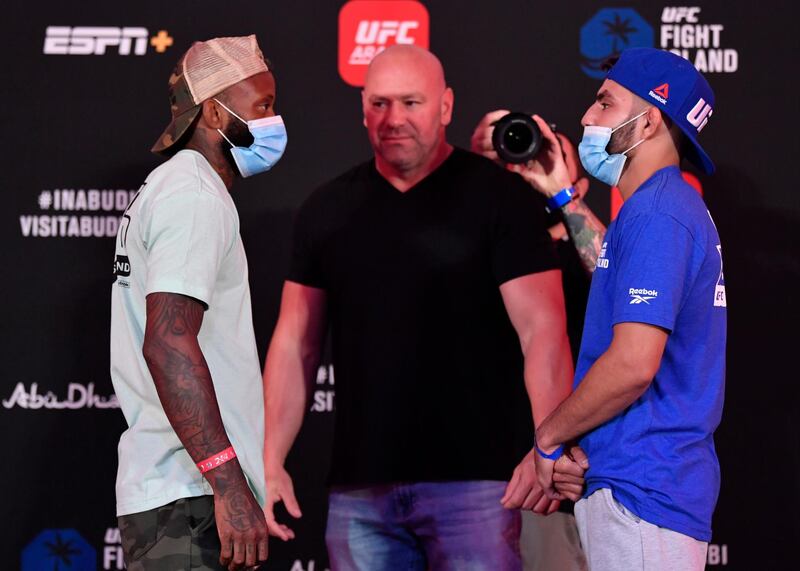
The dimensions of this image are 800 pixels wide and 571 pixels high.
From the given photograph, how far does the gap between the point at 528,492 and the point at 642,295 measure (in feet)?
2.52

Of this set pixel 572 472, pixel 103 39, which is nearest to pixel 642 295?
pixel 572 472

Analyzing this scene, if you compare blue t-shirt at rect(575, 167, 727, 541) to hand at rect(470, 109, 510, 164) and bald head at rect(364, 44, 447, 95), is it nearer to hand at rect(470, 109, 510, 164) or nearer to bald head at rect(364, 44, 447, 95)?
bald head at rect(364, 44, 447, 95)

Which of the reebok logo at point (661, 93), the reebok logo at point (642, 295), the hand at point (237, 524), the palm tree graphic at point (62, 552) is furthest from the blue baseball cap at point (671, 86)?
the palm tree graphic at point (62, 552)

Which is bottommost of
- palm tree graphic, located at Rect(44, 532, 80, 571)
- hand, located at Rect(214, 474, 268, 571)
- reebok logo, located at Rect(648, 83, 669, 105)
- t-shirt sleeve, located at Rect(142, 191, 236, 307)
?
palm tree graphic, located at Rect(44, 532, 80, 571)

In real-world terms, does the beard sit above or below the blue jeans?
above

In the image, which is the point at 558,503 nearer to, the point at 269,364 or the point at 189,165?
the point at 269,364

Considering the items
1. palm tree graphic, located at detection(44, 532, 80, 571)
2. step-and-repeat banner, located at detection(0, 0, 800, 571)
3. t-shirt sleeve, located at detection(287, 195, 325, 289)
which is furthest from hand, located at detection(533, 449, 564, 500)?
palm tree graphic, located at detection(44, 532, 80, 571)

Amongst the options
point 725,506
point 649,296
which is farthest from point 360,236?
point 725,506

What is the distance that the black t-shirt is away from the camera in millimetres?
2490

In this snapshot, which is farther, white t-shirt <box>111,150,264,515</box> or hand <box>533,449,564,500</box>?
hand <box>533,449,564,500</box>

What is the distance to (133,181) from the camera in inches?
124

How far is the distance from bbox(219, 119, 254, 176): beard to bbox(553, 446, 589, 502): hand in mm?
898

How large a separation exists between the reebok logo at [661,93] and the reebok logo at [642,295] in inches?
17.4

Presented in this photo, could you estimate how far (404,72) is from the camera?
2.64 meters
